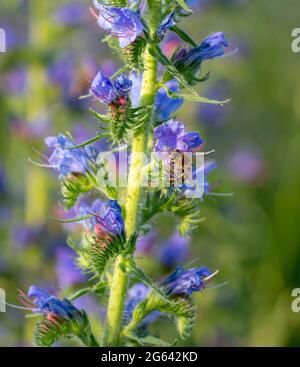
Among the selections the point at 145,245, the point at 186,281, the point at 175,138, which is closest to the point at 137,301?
the point at 186,281

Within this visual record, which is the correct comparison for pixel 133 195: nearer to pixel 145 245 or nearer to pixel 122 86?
pixel 122 86

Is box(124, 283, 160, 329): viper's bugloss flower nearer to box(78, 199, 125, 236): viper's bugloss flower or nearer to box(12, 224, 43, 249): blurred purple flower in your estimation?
box(78, 199, 125, 236): viper's bugloss flower

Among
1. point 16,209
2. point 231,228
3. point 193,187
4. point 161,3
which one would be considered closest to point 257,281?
point 231,228

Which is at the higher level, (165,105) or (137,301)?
(165,105)

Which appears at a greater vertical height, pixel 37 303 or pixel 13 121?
pixel 13 121
